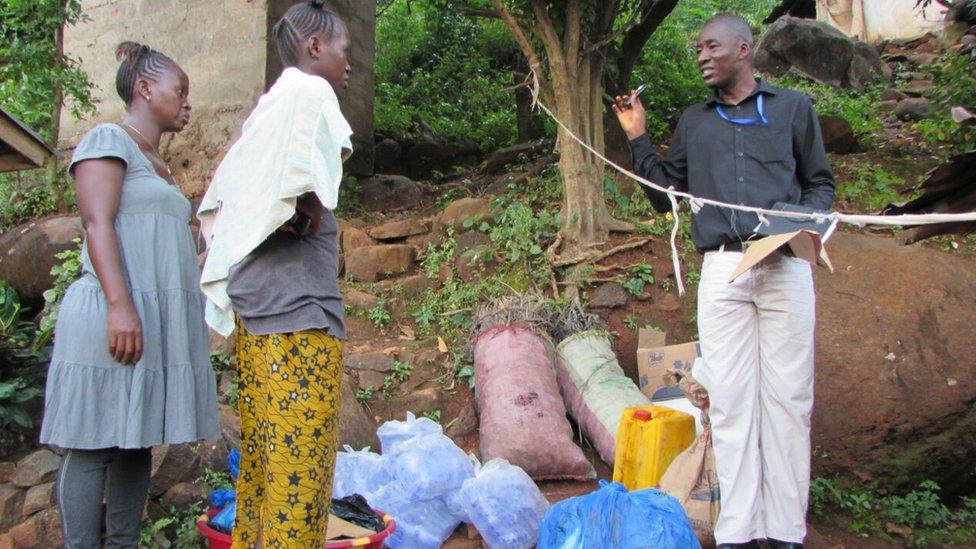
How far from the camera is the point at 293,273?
208cm

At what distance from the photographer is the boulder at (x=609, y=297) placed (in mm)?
5508

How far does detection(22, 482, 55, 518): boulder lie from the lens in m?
3.36

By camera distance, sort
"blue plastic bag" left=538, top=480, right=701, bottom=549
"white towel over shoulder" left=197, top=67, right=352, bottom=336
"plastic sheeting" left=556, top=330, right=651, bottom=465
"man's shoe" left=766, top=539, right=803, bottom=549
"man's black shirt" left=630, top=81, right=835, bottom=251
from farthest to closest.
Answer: "plastic sheeting" left=556, top=330, right=651, bottom=465, "man's black shirt" left=630, top=81, right=835, bottom=251, "man's shoe" left=766, top=539, right=803, bottom=549, "blue plastic bag" left=538, top=480, right=701, bottom=549, "white towel over shoulder" left=197, top=67, right=352, bottom=336

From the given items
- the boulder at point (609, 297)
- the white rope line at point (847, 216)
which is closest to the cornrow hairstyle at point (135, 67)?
the white rope line at point (847, 216)

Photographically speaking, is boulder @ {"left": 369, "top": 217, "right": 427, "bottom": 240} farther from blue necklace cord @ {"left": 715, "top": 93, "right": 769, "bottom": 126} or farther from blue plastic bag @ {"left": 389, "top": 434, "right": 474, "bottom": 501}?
blue necklace cord @ {"left": 715, "top": 93, "right": 769, "bottom": 126}

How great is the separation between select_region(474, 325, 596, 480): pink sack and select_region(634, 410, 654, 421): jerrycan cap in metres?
0.57

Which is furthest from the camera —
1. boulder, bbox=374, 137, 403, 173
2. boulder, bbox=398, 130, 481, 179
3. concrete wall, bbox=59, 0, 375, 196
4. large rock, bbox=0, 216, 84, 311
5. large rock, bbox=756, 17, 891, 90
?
large rock, bbox=756, 17, 891, 90

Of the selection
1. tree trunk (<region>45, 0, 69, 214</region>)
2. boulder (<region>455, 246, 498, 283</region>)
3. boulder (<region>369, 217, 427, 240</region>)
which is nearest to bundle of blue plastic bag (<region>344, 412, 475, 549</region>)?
boulder (<region>455, 246, 498, 283</region>)

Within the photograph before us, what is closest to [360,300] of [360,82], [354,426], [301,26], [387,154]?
[354,426]

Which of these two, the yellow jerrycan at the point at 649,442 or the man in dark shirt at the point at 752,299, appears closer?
the man in dark shirt at the point at 752,299

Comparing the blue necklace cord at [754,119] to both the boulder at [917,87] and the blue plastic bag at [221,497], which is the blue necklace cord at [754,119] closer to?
the blue plastic bag at [221,497]

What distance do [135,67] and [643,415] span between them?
8.05ft

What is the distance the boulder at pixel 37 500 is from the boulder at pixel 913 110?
9457 millimetres

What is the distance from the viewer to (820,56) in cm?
Answer: 1200
